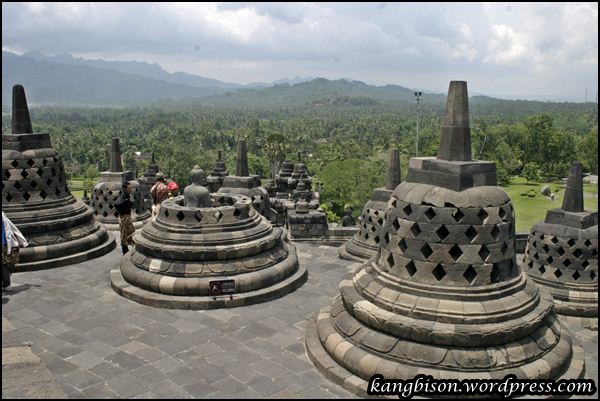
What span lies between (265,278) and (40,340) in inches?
147

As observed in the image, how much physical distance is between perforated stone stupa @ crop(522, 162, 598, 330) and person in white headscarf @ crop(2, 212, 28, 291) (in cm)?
1040

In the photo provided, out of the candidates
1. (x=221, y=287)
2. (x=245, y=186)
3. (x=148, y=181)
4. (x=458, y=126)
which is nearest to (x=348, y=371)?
(x=221, y=287)

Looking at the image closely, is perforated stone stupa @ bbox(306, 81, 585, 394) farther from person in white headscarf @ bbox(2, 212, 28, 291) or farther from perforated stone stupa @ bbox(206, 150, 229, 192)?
perforated stone stupa @ bbox(206, 150, 229, 192)

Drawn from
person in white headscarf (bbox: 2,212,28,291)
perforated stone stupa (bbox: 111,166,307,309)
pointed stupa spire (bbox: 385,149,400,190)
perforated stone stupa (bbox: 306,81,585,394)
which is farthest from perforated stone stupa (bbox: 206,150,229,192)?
perforated stone stupa (bbox: 306,81,585,394)

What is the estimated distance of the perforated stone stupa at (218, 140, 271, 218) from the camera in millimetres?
15086

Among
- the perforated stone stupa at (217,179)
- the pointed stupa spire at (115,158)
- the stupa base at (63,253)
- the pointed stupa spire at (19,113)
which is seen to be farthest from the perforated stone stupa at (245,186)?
the pointed stupa spire at (19,113)

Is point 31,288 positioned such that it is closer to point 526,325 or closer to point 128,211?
point 128,211

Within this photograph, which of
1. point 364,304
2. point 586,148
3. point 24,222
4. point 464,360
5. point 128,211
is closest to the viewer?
point 464,360

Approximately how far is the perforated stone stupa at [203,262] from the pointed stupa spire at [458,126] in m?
4.20

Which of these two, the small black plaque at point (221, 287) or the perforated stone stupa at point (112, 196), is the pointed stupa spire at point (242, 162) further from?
the small black plaque at point (221, 287)

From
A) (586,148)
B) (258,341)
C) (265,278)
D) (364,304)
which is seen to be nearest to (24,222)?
(265,278)

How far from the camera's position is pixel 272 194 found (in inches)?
1117

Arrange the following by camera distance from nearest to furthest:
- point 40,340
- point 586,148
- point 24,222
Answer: point 40,340 < point 24,222 < point 586,148

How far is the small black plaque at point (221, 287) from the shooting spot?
329 inches
